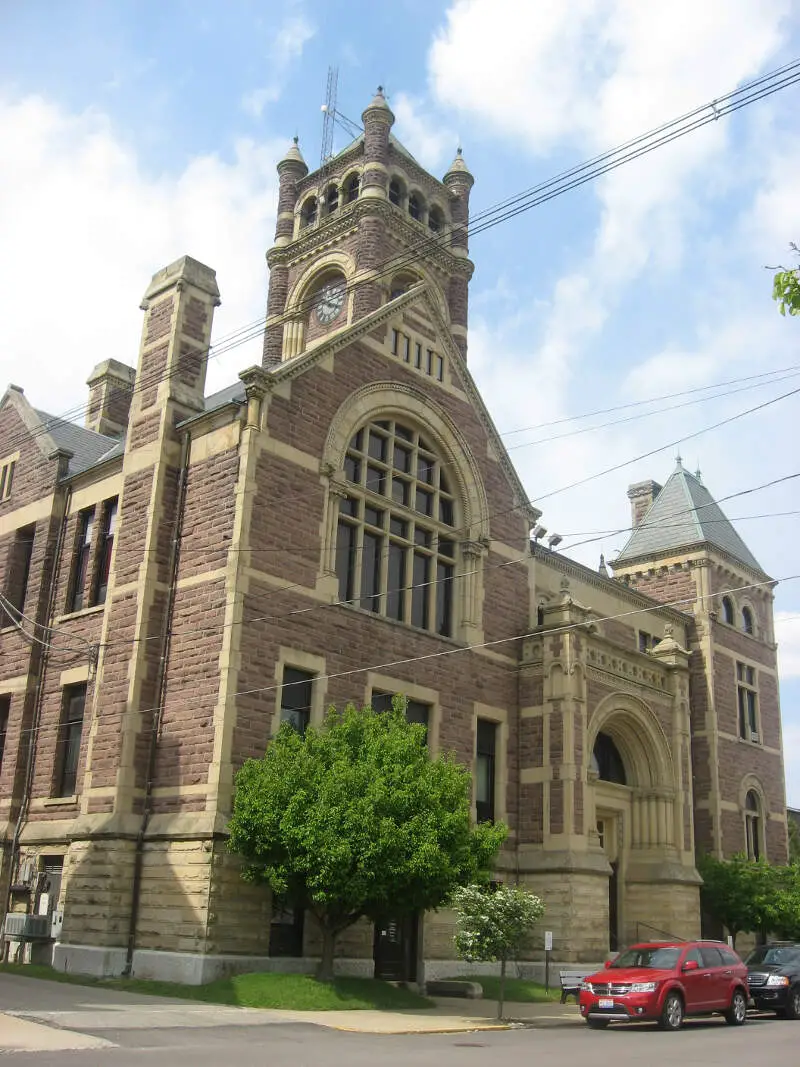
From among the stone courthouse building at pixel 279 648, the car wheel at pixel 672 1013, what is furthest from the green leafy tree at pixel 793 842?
the car wheel at pixel 672 1013

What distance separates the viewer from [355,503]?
2725cm

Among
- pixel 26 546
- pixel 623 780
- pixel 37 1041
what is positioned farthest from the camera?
pixel 623 780

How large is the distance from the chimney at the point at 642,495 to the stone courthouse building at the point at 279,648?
12.0 meters

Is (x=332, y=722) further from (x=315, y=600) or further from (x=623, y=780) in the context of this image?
(x=623, y=780)

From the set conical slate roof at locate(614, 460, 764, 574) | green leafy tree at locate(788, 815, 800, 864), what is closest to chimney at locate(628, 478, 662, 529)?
conical slate roof at locate(614, 460, 764, 574)

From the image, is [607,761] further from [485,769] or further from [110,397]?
[110,397]

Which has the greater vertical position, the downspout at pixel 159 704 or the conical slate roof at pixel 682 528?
the conical slate roof at pixel 682 528

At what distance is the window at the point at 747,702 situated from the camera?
4128 centimetres

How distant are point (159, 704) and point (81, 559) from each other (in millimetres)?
6243

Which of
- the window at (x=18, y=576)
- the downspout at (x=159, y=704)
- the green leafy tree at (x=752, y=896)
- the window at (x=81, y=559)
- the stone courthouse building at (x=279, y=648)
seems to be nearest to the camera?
the downspout at (x=159, y=704)

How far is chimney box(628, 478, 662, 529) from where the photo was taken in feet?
161

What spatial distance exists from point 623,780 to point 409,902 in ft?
47.8

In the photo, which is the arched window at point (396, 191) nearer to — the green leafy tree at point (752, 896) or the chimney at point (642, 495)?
the chimney at point (642, 495)

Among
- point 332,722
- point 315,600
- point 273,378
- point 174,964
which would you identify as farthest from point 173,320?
point 174,964
